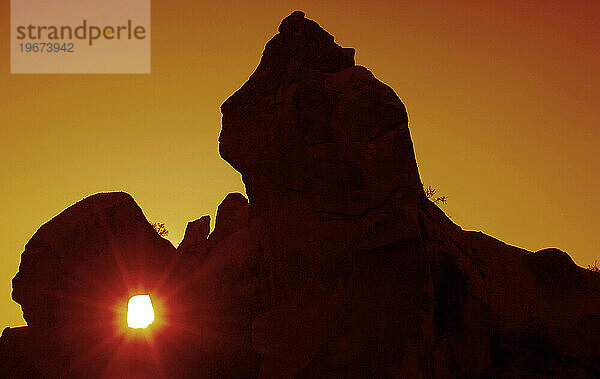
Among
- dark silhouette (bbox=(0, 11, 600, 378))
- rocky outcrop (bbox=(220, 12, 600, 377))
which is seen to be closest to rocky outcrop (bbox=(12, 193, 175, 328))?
dark silhouette (bbox=(0, 11, 600, 378))

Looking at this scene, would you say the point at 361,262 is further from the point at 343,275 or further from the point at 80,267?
the point at 80,267

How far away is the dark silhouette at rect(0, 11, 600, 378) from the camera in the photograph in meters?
9.44

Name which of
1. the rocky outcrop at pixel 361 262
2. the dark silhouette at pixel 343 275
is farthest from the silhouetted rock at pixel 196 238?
the rocky outcrop at pixel 361 262

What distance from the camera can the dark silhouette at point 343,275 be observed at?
9438 mm

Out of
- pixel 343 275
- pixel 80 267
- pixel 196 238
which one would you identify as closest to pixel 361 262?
pixel 343 275

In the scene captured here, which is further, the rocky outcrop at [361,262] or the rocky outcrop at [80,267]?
the rocky outcrop at [80,267]

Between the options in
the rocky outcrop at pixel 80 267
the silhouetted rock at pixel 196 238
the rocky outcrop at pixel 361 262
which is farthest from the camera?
the rocky outcrop at pixel 80 267

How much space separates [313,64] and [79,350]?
1255 centimetres

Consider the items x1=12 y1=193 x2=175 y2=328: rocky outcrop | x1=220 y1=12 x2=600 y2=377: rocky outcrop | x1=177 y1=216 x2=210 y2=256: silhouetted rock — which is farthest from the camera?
x1=12 y1=193 x2=175 y2=328: rocky outcrop

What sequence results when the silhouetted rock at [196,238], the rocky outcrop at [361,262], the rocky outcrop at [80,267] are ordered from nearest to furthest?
the rocky outcrop at [361,262]
the silhouetted rock at [196,238]
the rocky outcrop at [80,267]

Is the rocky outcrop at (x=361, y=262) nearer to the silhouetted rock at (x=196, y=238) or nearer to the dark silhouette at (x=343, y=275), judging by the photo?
the dark silhouette at (x=343, y=275)

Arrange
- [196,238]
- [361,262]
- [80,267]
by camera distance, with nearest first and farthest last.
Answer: [361,262] < [80,267] < [196,238]

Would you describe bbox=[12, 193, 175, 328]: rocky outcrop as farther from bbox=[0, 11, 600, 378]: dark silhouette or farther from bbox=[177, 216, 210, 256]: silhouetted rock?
bbox=[0, 11, 600, 378]: dark silhouette

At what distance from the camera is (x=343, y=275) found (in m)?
9.58
